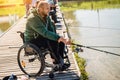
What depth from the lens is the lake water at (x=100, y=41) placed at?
32.3 ft

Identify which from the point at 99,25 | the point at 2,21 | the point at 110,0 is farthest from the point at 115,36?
the point at 110,0

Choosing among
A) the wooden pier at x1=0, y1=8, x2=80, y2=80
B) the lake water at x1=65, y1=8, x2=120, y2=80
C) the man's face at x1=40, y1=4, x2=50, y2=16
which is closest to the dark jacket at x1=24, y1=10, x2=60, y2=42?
the man's face at x1=40, y1=4, x2=50, y2=16

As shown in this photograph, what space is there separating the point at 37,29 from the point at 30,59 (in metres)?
0.76

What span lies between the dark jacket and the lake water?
55.9 inches

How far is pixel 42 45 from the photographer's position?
20.9ft

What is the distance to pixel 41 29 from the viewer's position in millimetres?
6227

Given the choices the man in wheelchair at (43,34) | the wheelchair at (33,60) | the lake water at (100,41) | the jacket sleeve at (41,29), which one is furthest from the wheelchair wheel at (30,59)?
the lake water at (100,41)

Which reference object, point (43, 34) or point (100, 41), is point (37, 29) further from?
point (100, 41)

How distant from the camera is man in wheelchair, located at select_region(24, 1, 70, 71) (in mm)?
6219

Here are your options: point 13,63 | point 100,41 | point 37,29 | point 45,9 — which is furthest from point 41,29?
point 100,41

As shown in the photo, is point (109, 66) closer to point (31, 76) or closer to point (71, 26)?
point (31, 76)

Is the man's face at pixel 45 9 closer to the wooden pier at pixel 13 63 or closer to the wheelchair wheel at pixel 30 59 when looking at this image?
the wheelchair wheel at pixel 30 59

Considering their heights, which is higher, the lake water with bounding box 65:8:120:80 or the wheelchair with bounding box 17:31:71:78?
the wheelchair with bounding box 17:31:71:78

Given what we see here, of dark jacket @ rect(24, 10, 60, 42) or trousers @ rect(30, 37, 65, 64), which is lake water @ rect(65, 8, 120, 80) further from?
dark jacket @ rect(24, 10, 60, 42)
